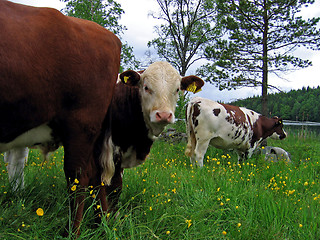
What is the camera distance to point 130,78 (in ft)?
10.1

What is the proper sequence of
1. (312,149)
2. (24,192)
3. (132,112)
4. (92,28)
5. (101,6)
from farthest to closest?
(101,6)
(312,149)
(132,112)
(24,192)
(92,28)

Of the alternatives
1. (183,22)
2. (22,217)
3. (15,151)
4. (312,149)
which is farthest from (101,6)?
(22,217)

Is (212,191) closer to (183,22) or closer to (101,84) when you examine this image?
(101,84)

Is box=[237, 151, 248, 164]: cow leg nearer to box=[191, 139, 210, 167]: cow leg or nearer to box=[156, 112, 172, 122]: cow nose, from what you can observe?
box=[191, 139, 210, 167]: cow leg

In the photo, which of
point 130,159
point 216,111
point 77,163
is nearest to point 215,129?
point 216,111

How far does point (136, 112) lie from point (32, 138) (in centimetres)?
135

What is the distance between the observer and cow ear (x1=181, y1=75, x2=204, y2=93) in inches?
133

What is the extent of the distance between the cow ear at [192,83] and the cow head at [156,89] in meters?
0.11

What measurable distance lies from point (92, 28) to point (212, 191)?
2.32 metres

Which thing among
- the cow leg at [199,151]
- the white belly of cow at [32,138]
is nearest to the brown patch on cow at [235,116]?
the cow leg at [199,151]

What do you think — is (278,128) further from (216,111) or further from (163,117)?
Answer: (163,117)

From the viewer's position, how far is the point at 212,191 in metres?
3.35

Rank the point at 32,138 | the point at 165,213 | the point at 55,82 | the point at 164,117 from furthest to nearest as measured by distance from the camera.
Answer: the point at 164,117
the point at 165,213
the point at 32,138
the point at 55,82

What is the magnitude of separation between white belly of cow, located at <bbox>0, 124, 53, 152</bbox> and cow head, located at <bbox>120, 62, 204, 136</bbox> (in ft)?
3.50
